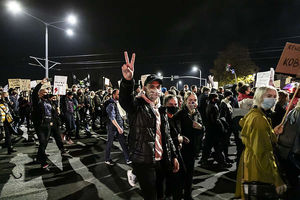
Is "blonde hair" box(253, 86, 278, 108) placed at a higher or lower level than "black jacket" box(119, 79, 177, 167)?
higher

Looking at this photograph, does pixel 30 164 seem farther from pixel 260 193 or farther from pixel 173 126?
pixel 260 193

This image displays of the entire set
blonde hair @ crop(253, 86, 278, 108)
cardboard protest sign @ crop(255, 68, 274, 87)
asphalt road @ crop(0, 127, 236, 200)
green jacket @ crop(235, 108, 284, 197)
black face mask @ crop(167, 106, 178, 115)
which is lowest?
asphalt road @ crop(0, 127, 236, 200)

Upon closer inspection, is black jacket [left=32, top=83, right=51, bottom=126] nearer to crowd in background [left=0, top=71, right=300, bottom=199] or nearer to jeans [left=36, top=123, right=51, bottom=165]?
crowd in background [left=0, top=71, right=300, bottom=199]

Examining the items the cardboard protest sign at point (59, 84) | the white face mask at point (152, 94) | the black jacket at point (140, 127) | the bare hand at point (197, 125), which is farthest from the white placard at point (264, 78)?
the cardboard protest sign at point (59, 84)

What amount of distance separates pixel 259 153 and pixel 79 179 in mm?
4232

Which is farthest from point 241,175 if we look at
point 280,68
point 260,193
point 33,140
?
point 33,140

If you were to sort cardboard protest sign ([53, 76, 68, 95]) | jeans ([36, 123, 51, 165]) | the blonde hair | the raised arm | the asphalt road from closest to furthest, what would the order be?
the raised arm → the blonde hair → the asphalt road → jeans ([36, 123, 51, 165]) → cardboard protest sign ([53, 76, 68, 95])

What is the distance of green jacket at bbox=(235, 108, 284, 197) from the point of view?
2396 mm

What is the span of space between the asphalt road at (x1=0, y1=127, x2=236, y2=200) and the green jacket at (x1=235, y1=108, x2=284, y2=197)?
2.09 metres

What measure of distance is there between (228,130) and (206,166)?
1.25m

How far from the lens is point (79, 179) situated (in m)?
5.34

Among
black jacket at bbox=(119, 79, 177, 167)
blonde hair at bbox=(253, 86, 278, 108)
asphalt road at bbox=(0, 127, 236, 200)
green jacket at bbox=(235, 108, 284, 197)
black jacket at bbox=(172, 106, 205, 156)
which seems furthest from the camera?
asphalt road at bbox=(0, 127, 236, 200)

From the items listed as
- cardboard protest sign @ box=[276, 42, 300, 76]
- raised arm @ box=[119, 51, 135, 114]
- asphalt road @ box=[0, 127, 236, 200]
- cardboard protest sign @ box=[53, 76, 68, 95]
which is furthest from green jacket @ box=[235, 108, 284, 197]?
cardboard protest sign @ box=[53, 76, 68, 95]

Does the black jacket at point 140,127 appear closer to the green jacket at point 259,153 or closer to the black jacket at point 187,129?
the green jacket at point 259,153
